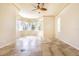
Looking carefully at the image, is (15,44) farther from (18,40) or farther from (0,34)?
(0,34)

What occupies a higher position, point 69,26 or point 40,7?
point 40,7

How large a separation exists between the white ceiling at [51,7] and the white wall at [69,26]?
128mm

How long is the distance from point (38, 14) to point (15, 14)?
0.42 meters

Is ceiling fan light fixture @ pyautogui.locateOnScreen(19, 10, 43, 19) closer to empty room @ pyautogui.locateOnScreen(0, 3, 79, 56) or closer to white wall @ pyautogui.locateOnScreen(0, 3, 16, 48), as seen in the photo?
empty room @ pyautogui.locateOnScreen(0, 3, 79, 56)

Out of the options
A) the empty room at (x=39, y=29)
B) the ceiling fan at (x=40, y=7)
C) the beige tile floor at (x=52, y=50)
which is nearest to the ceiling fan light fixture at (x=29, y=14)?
the empty room at (x=39, y=29)

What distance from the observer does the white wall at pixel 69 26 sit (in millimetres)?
2500

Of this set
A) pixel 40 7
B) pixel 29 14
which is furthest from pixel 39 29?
pixel 40 7

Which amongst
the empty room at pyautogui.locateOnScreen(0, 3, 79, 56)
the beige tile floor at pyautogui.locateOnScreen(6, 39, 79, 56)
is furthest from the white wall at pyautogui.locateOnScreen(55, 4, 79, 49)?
the beige tile floor at pyautogui.locateOnScreen(6, 39, 79, 56)

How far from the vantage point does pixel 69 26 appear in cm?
263

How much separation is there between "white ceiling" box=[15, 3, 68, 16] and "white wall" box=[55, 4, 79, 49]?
13cm

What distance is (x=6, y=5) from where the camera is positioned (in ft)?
7.23

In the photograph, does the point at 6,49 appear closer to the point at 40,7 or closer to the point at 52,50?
the point at 52,50

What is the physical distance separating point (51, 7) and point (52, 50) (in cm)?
78

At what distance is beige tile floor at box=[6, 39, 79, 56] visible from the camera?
2258mm
